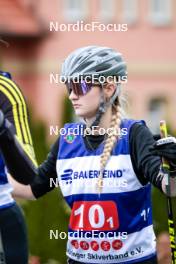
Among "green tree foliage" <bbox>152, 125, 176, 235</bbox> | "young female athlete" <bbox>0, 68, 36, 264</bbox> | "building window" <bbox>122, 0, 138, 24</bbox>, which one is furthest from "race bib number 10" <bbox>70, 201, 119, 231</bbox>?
"building window" <bbox>122, 0, 138, 24</bbox>

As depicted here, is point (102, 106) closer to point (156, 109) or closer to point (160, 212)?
point (160, 212)

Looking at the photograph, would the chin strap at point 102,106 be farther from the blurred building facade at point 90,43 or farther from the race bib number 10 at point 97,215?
the blurred building facade at point 90,43

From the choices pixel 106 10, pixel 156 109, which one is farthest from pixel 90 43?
pixel 156 109

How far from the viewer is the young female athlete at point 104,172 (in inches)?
221

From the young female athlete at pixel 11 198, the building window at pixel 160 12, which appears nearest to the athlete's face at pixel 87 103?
the young female athlete at pixel 11 198

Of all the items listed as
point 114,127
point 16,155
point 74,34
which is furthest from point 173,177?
point 74,34

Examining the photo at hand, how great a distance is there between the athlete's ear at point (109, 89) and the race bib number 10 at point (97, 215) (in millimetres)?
514

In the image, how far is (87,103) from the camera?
5.75 meters

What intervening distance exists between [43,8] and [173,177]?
3584 cm

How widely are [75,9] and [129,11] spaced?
212 centimetres

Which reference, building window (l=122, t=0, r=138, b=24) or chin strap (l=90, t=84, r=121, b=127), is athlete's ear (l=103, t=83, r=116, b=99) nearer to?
chin strap (l=90, t=84, r=121, b=127)

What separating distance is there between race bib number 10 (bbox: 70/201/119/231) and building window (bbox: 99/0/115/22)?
31.1 m

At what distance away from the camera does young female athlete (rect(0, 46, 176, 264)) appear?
5605 mm

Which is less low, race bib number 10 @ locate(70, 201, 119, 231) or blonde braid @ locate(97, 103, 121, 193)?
blonde braid @ locate(97, 103, 121, 193)
